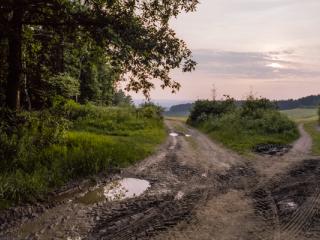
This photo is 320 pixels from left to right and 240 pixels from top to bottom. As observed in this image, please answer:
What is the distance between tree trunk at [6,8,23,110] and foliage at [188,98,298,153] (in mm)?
12210

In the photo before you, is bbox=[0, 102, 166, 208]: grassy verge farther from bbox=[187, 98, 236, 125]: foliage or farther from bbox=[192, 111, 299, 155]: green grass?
bbox=[187, 98, 236, 125]: foliage

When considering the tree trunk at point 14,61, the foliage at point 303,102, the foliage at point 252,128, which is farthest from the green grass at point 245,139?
the foliage at point 303,102

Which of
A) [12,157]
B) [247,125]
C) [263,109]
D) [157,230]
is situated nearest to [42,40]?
[12,157]

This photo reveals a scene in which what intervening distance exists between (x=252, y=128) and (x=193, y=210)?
838 inches

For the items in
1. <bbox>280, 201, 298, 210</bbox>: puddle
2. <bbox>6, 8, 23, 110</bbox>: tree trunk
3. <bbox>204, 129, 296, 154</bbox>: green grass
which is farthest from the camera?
<bbox>204, 129, 296, 154</bbox>: green grass

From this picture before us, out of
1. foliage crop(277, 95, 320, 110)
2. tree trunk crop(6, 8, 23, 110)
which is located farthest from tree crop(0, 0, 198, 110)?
foliage crop(277, 95, 320, 110)

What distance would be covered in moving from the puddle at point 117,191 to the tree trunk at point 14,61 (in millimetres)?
5789

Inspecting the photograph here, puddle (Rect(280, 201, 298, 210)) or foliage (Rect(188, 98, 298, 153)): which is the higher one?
foliage (Rect(188, 98, 298, 153))

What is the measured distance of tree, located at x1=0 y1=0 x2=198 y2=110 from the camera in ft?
40.9

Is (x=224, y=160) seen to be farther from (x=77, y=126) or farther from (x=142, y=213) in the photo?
(x=77, y=126)

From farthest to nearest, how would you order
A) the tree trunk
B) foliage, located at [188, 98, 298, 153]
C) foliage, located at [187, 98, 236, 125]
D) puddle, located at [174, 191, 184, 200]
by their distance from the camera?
foliage, located at [187, 98, 236, 125], foliage, located at [188, 98, 298, 153], the tree trunk, puddle, located at [174, 191, 184, 200]

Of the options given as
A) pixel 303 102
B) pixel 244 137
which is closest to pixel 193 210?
pixel 244 137

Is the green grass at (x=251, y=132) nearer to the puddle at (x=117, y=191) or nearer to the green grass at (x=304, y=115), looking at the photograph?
the puddle at (x=117, y=191)

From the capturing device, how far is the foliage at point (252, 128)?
2427 centimetres
